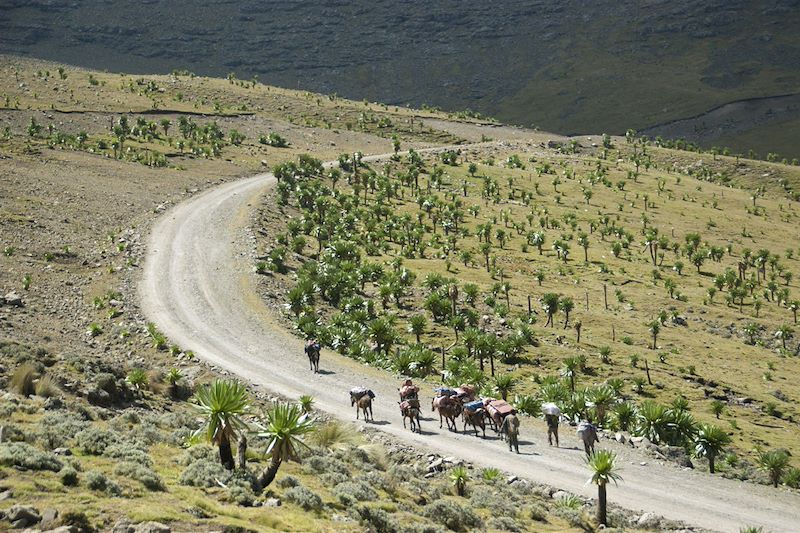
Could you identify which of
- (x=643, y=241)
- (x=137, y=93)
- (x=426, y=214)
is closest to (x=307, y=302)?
(x=426, y=214)

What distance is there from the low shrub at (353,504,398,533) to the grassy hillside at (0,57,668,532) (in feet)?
0.17

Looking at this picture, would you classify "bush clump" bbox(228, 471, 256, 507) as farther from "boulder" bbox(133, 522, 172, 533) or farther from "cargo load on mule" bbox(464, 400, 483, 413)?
"cargo load on mule" bbox(464, 400, 483, 413)

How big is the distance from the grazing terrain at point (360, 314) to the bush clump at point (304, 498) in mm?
56

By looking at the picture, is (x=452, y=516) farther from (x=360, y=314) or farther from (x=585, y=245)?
(x=585, y=245)

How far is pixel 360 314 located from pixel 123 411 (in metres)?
25.7

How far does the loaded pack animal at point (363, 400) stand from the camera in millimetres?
31422

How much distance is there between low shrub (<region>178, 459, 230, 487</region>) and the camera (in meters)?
18.9

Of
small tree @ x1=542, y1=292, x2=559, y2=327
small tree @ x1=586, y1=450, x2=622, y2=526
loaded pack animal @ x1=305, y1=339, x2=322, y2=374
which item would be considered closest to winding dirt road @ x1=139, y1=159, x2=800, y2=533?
loaded pack animal @ x1=305, y1=339, x2=322, y2=374

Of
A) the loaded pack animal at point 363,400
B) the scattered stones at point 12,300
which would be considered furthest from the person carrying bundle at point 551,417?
the scattered stones at point 12,300

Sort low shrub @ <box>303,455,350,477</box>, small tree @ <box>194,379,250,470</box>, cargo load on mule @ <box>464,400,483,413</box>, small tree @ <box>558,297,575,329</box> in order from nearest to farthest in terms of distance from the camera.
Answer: small tree @ <box>194,379,250,470</box> < low shrub @ <box>303,455,350,477</box> < cargo load on mule @ <box>464,400,483,413</box> < small tree @ <box>558,297,575,329</box>

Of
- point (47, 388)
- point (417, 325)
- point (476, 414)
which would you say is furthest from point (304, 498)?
point (417, 325)

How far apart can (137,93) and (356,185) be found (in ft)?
222

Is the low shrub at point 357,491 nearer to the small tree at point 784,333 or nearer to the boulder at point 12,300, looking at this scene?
the boulder at point 12,300

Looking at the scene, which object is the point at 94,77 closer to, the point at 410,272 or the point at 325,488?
the point at 410,272
